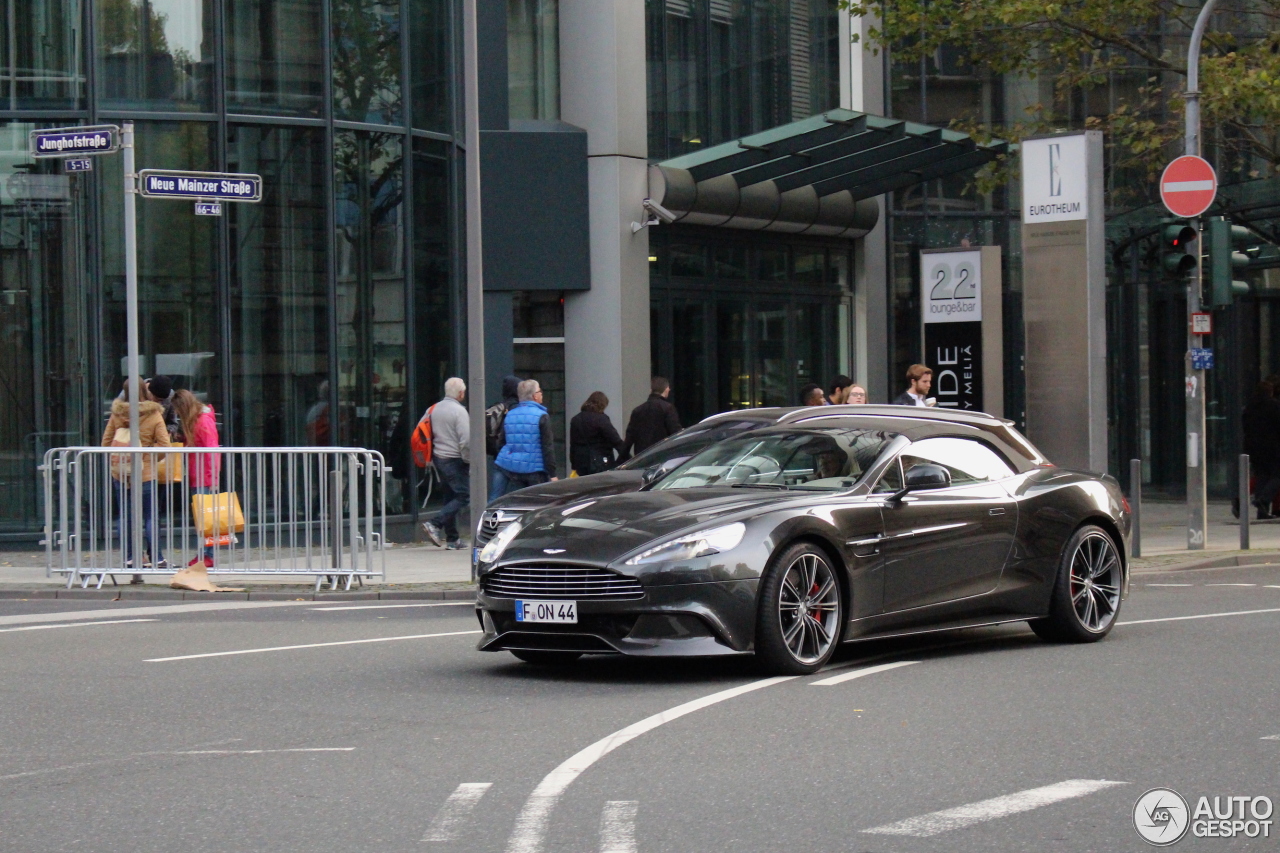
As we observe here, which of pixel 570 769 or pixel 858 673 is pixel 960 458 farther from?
pixel 570 769

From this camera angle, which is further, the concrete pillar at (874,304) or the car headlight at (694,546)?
the concrete pillar at (874,304)

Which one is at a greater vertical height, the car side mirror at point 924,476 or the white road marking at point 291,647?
the car side mirror at point 924,476

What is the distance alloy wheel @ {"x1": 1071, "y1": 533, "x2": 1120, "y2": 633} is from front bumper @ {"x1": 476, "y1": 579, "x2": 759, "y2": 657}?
8.92 ft

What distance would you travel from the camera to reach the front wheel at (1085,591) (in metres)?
10.8

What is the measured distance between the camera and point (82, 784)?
6863 mm

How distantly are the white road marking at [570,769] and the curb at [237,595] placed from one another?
20.1 ft

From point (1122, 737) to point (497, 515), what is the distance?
22.3 feet

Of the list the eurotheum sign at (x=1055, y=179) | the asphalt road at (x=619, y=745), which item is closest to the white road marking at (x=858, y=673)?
the asphalt road at (x=619, y=745)

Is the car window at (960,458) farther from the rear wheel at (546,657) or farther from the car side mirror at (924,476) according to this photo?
the rear wheel at (546,657)

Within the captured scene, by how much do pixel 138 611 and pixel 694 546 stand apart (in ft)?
20.4

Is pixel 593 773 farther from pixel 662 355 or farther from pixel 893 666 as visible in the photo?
pixel 662 355

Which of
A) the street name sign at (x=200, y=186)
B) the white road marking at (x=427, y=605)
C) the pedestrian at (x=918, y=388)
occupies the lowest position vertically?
the white road marking at (x=427, y=605)

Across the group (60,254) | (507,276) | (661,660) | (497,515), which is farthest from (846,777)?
(507,276)

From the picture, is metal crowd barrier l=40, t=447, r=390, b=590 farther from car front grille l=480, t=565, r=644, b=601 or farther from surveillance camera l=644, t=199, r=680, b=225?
surveillance camera l=644, t=199, r=680, b=225
